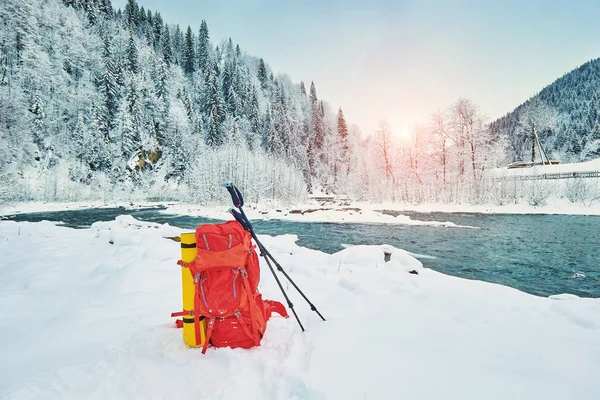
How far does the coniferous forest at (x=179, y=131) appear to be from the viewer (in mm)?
28203

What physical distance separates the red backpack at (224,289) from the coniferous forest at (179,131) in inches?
552

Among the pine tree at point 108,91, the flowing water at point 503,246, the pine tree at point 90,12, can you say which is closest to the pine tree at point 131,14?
the pine tree at point 90,12

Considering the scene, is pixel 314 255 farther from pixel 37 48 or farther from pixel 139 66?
pixel 37 48

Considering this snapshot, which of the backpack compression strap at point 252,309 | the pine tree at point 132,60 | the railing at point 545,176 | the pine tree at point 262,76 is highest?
the pine tree at point 262,76

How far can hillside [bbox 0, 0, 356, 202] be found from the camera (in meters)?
32.9

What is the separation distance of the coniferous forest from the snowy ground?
1212 centimetres

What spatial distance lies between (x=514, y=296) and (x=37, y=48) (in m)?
66.7

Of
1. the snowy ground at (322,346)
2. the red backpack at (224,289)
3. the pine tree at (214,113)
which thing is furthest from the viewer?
the pine tree at (214,113)

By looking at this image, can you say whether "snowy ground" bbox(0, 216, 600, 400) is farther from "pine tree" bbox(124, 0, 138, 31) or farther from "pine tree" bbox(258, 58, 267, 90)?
"pine tree" bbox(124, 0, 138, 31)

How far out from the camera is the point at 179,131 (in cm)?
4934

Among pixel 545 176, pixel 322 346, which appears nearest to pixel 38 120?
pixel 322 346

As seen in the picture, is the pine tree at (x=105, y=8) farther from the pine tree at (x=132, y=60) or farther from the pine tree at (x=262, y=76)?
the pine tree at (x=262, y=76)

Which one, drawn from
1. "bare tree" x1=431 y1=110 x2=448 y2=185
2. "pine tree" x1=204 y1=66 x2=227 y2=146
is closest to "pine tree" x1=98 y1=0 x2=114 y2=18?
"pine tree" x1=204 y1=66 x2=227 y2=146

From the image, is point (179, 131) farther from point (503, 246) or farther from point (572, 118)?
point (572, 118)
